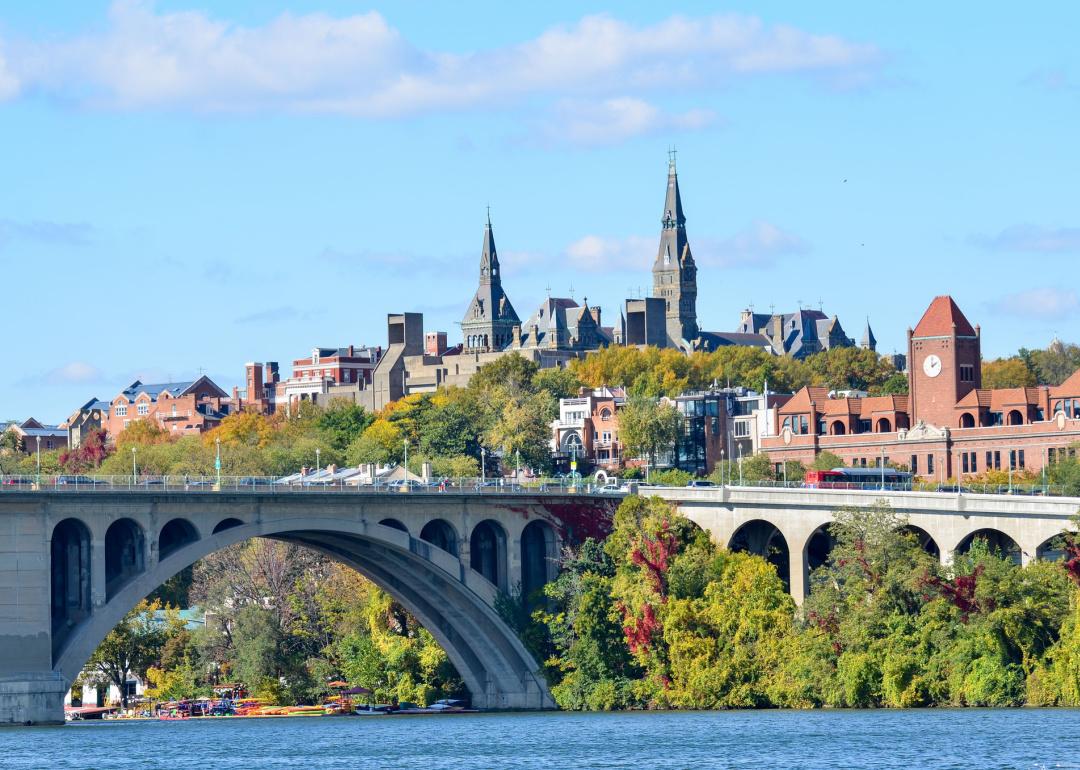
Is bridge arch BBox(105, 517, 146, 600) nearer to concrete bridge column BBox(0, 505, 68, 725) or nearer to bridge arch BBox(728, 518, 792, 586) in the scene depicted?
concrete bridge column BBox(0, 505, 68, 725)

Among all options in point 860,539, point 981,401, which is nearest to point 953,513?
point 860,539

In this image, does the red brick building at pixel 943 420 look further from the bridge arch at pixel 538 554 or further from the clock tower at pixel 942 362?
the bridge arch at pixel 538 554

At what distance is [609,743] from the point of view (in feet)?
300

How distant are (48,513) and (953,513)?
126ft

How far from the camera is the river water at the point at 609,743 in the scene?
3182 inches

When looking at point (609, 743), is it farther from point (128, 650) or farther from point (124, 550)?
point (128, 650)

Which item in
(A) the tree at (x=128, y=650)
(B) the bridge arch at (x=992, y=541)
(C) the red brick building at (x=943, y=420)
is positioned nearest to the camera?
(B) the bridge arch at (x=992, y=541)

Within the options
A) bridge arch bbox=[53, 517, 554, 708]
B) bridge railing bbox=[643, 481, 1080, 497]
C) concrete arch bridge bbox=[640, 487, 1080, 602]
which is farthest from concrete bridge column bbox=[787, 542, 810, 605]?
bridge arch bbox=[53, 517, 554, 708]

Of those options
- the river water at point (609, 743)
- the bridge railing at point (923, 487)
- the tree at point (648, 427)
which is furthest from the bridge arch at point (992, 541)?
the tree at point (648, 427)

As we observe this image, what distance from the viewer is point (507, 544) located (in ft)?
387

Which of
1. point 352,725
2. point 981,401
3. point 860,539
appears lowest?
point 352,725

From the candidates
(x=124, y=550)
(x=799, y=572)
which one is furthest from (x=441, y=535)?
(x=124, y=550)

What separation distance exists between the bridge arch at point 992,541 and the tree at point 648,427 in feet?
244

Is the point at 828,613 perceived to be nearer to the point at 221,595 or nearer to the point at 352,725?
the point at 352,725
